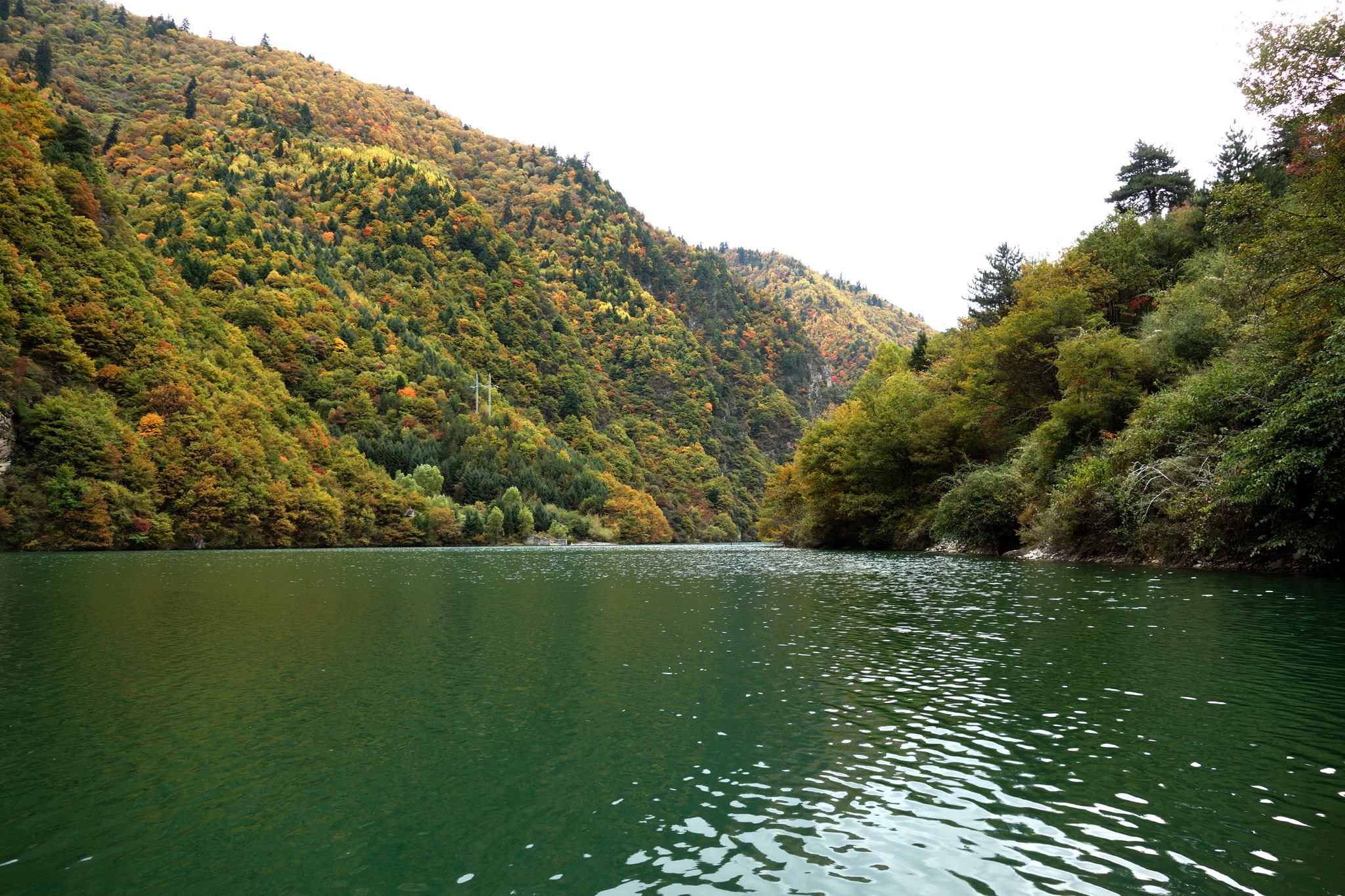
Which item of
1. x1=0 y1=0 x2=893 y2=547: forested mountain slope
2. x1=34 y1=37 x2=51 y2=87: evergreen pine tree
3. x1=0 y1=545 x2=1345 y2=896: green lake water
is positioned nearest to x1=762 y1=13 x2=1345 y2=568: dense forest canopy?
x1=0 y1=545 x2=1345 y2=896: green lake water

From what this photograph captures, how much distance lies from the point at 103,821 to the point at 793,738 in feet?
29.5

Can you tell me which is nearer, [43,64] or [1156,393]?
[1156,393]

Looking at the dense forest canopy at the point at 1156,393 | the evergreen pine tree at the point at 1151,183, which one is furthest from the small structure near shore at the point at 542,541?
the evergreen pine tree at the point at 1151,183

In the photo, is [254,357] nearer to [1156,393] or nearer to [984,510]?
[984,510]

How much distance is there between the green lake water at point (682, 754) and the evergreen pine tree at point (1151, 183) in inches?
2887

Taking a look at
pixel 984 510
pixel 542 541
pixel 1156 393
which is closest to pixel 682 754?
pixel 1156 393

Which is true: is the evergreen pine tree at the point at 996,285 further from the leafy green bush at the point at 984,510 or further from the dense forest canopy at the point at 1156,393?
the leafy green bush at the point at 984,510

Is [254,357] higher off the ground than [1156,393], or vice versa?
[254,357]

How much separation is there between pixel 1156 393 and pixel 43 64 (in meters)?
249

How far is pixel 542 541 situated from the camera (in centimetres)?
13400

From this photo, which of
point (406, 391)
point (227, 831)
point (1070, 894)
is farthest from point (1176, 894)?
point (406, 391)

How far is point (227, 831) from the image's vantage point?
8.52m

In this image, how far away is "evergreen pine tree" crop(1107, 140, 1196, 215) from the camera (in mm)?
82188

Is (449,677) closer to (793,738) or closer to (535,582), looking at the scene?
(793,738)
